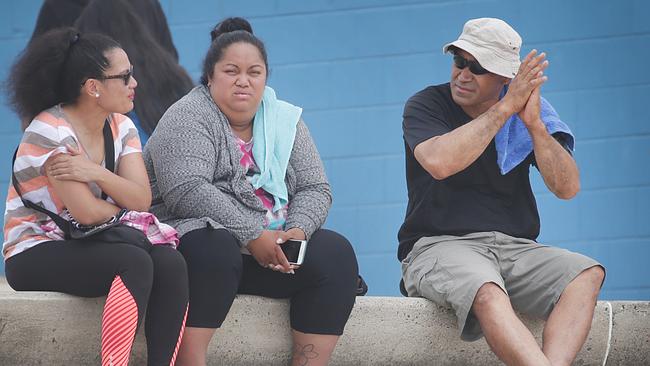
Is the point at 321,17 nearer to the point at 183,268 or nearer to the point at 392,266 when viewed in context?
the point at 392,266

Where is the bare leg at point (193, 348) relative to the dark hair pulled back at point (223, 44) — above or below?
below

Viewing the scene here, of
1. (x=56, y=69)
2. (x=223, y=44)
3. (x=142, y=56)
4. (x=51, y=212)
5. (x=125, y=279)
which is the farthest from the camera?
(x=142, y=56)

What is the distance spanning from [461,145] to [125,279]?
1.15 metres

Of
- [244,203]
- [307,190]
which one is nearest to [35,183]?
[244,203]

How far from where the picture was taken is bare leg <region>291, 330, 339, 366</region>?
367 cm

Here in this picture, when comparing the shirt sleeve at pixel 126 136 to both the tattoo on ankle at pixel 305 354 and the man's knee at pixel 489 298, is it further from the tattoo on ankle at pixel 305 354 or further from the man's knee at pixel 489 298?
the man's knee at pixel 489 298

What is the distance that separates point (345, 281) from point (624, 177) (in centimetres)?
210

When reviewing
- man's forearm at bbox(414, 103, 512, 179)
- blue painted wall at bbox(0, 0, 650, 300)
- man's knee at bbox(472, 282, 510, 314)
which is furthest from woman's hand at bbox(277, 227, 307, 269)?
blue painted wall at bbox(0, 0, 650, 300)

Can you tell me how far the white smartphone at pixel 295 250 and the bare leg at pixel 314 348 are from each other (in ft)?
0.82

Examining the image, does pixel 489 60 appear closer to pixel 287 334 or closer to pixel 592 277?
pixel 592 277

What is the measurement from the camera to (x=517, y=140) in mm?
3992

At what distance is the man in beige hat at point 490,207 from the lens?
142 inches

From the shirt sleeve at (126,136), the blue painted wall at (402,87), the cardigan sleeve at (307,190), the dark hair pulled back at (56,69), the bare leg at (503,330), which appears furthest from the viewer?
the blue painted wall at (402,87)

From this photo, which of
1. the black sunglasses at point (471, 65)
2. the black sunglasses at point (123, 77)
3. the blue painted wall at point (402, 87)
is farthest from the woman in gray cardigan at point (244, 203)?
the blue painted wall at point (402, 87)
